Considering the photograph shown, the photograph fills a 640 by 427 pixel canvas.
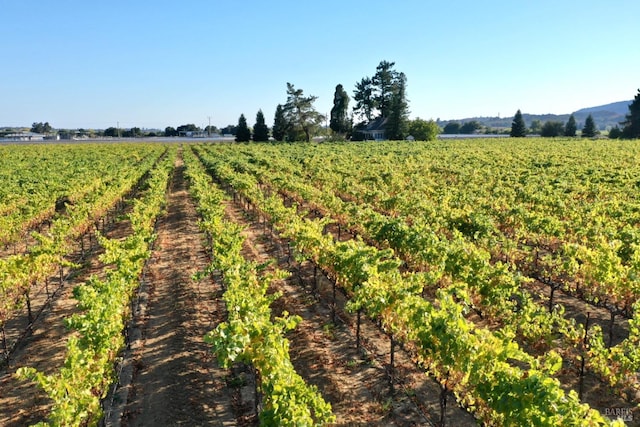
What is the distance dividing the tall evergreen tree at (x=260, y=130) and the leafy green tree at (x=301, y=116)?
7.49 m

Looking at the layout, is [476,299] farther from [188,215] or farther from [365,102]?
[365,102]

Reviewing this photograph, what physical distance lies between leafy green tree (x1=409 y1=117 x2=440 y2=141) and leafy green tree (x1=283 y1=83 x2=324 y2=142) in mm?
18693

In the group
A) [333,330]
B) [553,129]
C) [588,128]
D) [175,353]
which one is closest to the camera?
[175,353]

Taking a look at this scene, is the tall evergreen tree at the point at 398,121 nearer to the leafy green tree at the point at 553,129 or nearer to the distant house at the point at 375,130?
the distant house at the point at 375,130

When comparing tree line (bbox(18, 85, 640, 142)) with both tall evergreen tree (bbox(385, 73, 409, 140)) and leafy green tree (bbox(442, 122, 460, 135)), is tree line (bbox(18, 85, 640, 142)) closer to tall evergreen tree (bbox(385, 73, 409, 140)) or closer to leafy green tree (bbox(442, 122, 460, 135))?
tall evergreen tree (bbox(385, 73, 409, 140))

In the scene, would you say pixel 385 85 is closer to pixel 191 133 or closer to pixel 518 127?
pixel 518 127

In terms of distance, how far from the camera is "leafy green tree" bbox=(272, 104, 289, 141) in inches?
3474

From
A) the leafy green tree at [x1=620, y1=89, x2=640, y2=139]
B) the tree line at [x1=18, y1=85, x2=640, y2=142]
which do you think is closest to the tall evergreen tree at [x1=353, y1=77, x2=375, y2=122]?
the tree line at [x1=18, y1=85, x2=640, y2=142]

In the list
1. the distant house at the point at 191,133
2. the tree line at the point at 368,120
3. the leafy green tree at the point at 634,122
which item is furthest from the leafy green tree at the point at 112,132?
the leafy green tree at the point at 634,122

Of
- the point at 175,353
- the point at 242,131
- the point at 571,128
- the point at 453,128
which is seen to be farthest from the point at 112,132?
the point at 175,353

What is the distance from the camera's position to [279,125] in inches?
3546

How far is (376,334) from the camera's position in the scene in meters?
10.5

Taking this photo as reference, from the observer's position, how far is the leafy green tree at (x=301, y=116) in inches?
3339

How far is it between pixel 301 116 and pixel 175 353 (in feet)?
260
